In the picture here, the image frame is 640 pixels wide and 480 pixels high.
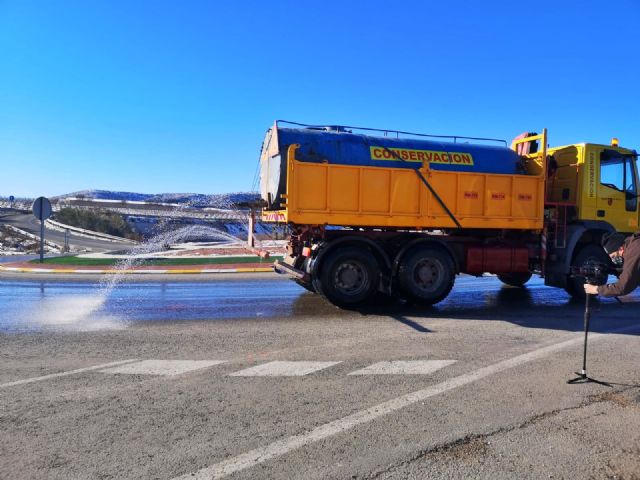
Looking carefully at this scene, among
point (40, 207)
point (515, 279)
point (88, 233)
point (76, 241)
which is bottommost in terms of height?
point (76, 241)

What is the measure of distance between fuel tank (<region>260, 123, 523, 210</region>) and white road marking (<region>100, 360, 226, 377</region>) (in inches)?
177

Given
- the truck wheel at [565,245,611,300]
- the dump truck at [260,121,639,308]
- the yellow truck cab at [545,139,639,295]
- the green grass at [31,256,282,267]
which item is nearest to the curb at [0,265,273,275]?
the green grass at [31,256,282,267]

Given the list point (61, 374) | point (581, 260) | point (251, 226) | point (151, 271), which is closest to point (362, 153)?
point (251, 226)

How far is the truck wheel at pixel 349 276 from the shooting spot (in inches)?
364

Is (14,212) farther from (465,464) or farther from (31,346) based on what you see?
(465,464)

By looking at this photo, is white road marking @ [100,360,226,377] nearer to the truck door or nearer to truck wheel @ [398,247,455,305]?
truck wheel @ [398,247,455,305]

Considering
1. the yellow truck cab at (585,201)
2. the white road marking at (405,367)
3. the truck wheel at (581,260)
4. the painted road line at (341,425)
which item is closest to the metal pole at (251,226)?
the white road marking at (405,367)

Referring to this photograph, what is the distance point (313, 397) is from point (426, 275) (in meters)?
5.64

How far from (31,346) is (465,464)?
5552mm

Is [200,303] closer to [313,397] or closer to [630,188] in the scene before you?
[313,397]

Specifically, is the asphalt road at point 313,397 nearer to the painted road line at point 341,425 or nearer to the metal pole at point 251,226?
the painted road line at point 341,425

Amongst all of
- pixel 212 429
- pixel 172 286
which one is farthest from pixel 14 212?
pixel 212 429

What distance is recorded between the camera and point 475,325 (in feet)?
26.2

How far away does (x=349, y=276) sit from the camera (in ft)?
30.9
